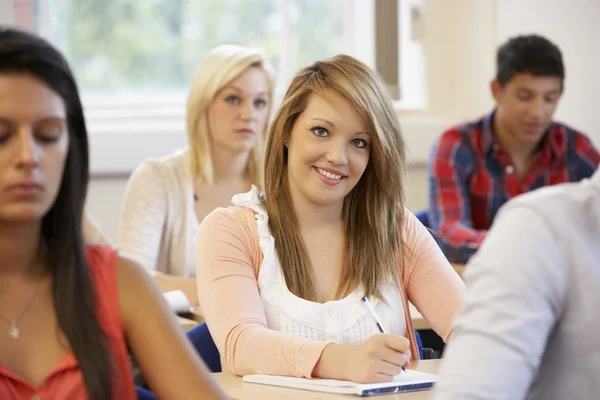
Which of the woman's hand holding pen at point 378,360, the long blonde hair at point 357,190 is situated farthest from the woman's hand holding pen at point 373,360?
the long blonde hair at point 357,190

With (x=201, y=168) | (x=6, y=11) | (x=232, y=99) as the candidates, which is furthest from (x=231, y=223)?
(x=6, y=11)

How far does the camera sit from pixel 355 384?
1801 millimetres

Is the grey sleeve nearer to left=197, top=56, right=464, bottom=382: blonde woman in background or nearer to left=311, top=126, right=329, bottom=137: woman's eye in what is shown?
left=197, top=56, right=464, bottom=382: blonde woman in background

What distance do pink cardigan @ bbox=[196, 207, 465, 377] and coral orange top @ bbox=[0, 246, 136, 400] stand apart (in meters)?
0.53

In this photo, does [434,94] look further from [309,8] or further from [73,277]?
[73,277]

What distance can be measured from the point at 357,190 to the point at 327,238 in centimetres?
15

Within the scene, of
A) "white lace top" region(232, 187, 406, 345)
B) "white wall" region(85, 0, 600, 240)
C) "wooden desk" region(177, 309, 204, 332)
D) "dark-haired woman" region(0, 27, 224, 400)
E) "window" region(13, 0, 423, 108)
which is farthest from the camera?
"window" region(13, 0, 423, 108)

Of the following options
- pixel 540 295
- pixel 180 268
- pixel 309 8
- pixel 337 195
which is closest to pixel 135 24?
pixel 309 8

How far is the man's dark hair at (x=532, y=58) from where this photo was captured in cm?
A: 404

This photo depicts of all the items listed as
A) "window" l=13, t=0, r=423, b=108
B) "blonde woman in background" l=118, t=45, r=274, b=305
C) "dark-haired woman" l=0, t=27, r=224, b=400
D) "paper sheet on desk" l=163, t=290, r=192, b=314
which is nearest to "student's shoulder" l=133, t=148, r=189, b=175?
"blonde woman in background" l=118, t=45, r=274, b=305

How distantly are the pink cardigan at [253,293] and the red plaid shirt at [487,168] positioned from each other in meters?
1.80

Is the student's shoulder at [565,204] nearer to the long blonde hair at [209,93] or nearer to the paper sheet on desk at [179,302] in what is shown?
the paper sheet on desk at [179,302]

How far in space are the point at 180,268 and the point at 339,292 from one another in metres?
1.55

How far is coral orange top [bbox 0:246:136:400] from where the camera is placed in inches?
55.6
